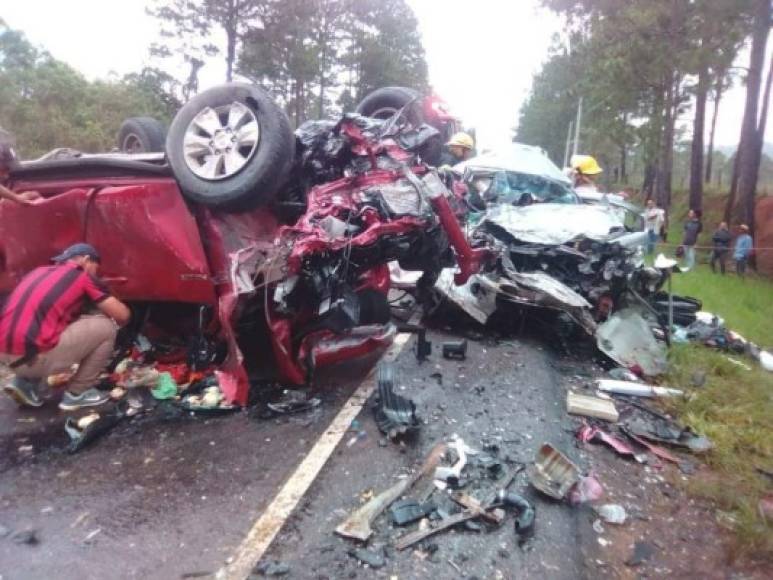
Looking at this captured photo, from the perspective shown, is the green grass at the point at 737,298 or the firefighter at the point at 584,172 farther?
the firefighter at the point at 584,172

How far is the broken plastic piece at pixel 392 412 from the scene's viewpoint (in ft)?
11.0

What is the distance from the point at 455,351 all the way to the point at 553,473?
1.98 meters

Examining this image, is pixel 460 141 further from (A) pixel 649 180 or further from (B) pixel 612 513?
(A) pixel 649 180

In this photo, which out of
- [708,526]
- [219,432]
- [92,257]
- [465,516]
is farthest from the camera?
[92,257]

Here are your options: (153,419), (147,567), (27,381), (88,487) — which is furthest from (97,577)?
(27,381)

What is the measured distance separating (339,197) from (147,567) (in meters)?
2.51

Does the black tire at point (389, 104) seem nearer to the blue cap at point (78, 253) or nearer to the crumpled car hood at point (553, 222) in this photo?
the crumpled car hood at point (553, 222)

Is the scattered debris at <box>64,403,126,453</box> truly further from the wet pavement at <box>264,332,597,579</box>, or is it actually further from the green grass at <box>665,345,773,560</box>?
the green grass at <box>665,345,773,560</box>

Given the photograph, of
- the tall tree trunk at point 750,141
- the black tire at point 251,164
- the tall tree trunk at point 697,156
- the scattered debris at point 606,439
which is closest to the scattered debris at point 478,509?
the scattered debris at point 606,439

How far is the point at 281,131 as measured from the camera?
12.8 feet

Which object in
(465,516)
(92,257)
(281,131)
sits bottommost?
(465,516)

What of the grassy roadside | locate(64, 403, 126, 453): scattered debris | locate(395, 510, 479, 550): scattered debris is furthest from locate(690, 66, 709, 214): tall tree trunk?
locate(64, 403, 126, 453): scattered debris

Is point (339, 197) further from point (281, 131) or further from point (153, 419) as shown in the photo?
point (153, 419)

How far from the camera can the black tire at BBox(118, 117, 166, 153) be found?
220 inches
